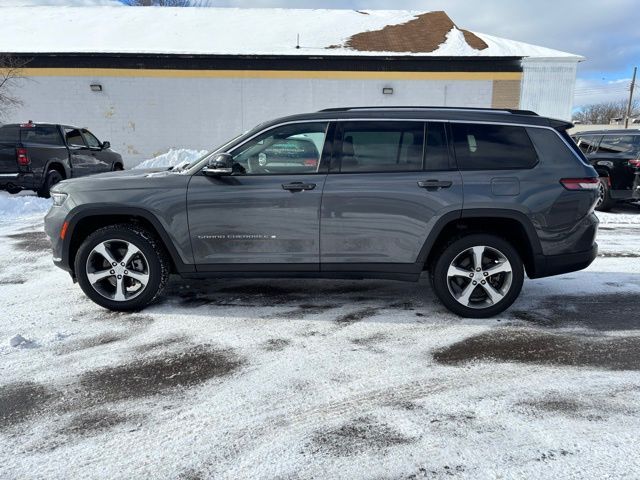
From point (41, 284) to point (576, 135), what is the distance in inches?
447

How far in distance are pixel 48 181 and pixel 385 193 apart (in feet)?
30.4

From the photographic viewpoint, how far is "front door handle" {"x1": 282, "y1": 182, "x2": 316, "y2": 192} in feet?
12.6

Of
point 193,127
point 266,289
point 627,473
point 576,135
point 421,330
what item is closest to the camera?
point 627,473

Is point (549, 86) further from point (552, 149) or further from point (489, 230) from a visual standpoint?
point (489, 230)

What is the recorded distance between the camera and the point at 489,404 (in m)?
2.72

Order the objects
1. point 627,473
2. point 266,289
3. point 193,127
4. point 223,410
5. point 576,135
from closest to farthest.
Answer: point 627,473
point 223,410
point 266,289
point 576,135
point 193,127

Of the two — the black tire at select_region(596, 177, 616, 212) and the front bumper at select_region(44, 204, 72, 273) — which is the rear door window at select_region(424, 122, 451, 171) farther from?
the black tire at select_region(596, 177, 616, 212)

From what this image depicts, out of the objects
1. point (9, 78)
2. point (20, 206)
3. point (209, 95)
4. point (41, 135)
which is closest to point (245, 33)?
point (209, 95)

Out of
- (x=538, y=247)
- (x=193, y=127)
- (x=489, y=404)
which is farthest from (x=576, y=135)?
(x=193, y=127)

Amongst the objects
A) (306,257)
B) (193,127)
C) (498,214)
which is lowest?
(306,257)

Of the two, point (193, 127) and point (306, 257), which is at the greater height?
point (193, 127)

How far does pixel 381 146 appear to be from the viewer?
3.94 m

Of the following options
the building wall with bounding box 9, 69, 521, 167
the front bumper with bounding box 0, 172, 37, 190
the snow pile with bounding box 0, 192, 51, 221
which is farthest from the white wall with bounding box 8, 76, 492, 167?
the snow pile with bounding box 0, 192, 51, 221

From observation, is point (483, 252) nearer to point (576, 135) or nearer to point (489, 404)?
point (489, 404)
